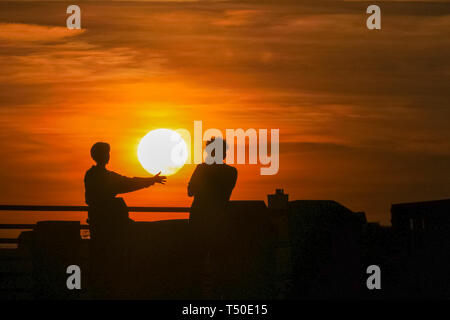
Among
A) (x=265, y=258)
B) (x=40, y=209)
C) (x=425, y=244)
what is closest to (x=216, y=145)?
(x=265, y=258)

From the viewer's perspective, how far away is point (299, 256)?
1163 centimetres

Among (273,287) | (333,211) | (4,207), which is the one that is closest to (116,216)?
(273,287)

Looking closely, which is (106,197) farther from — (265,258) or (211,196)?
(265,258)

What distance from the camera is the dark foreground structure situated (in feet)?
34.9

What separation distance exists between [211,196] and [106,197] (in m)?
1.33

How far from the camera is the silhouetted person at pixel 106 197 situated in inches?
400

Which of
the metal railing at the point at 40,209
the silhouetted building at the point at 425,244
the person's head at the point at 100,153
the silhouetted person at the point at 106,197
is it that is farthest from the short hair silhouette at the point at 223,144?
the metal railing at the point at 40,209

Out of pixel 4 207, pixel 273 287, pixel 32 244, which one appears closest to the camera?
pixel 273 287

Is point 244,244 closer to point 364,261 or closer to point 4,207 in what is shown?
point 364,261

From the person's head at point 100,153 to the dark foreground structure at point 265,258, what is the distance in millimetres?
999

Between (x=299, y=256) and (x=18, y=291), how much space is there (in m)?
4.24

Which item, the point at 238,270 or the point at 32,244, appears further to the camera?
the point at 32,244

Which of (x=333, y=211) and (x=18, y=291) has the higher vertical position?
(x=333, y=211)
